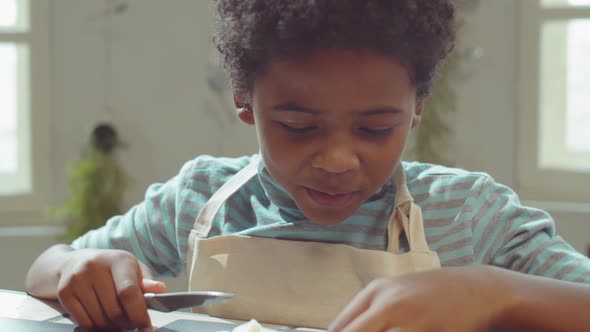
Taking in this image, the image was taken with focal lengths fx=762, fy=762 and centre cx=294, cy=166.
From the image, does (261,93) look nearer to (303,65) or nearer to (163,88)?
(303,65)

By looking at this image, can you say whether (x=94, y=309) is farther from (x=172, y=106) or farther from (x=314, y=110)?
→ (x=172, y=106)

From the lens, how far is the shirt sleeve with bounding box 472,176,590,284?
870 millimetres

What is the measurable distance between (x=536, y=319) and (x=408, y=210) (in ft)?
0.81

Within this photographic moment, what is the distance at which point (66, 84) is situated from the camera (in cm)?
228

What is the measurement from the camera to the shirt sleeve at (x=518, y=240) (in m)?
0.87

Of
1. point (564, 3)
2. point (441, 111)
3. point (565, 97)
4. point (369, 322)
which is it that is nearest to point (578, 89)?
point (565, 97)

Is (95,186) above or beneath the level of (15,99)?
beneath

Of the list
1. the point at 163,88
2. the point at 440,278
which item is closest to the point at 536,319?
the point at 440,278

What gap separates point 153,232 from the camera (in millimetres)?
1090

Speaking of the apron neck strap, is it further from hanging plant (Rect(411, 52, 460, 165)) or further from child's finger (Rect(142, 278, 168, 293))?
hanging plant (Rect(411, 52, 460, 165))

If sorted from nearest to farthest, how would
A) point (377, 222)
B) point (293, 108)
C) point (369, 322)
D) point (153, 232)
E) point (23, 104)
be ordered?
point (369, 322) → point (293, 108) → point (377, 222) → point (153, 232) → point (23, 104)

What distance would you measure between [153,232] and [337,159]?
43 cm

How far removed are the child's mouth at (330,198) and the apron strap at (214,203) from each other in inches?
7.7

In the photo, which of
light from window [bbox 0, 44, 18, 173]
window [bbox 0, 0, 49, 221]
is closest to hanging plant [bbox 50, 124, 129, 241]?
window [bbox 0, 0, 49, 221]
